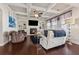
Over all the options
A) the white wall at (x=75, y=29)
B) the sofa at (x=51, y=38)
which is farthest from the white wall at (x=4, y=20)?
the white wall at (x=75, y=29)

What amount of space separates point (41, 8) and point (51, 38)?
2.76ft

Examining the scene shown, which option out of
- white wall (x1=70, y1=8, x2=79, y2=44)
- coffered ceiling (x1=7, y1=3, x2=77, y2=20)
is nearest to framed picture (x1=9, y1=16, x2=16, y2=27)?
coffered ceiling (x1=7, y1=3, x2=77, y2=20)

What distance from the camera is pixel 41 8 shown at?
7.30 feet

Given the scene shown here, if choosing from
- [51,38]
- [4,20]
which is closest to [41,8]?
[51,38]

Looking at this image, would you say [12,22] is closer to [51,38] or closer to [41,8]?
[41,8]

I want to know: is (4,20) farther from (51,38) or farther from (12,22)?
(51,38)

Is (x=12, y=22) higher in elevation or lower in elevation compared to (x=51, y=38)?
higher

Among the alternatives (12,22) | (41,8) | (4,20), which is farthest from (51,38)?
(4,20)

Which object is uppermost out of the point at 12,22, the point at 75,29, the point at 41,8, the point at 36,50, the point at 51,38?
the point at 41,8

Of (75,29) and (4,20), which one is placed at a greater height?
(4,20)

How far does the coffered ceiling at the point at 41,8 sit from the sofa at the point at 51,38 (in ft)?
1.44

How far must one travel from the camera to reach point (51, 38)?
2.23m
